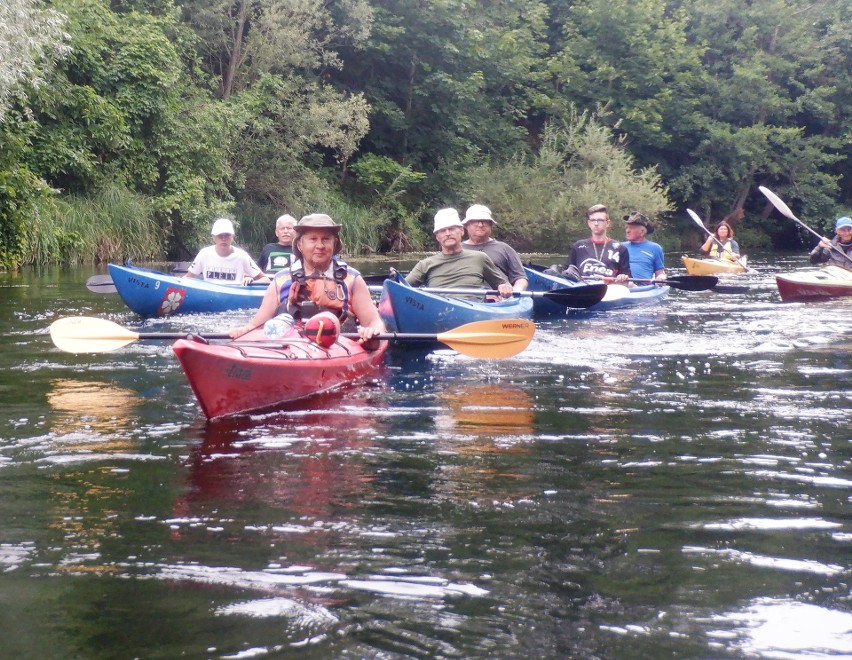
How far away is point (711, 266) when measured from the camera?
58.2 ft

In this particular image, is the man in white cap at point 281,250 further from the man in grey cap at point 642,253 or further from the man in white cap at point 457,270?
the man in grey cap at point 642,253

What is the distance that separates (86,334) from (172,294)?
460 centimetres

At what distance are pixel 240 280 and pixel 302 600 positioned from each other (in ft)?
28.4

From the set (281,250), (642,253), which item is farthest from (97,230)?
(642,253)

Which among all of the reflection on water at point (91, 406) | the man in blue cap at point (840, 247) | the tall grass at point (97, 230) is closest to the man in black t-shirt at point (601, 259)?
the man in blue cap at point (840, 247)

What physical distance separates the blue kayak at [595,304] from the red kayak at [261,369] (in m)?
4.70

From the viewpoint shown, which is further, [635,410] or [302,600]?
[635,410]

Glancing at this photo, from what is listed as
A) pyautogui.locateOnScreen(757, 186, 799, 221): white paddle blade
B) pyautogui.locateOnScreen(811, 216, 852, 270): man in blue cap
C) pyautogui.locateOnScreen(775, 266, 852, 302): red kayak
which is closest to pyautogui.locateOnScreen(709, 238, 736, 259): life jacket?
pyautogui.locateOnScreen(757, 186, 799, 221): white paddle blade

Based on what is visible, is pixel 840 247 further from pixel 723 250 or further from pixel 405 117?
pixel 405 117

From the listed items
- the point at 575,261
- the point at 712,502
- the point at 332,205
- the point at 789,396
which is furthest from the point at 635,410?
the point at 332,205

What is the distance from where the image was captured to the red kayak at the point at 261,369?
16.5 ft

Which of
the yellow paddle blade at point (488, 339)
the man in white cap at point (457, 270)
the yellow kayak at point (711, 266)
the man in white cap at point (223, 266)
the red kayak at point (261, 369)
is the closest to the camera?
the red kayak at point (261, 369)

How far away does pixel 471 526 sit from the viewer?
345 centimetres

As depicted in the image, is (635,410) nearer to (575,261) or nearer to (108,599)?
(108,599)
